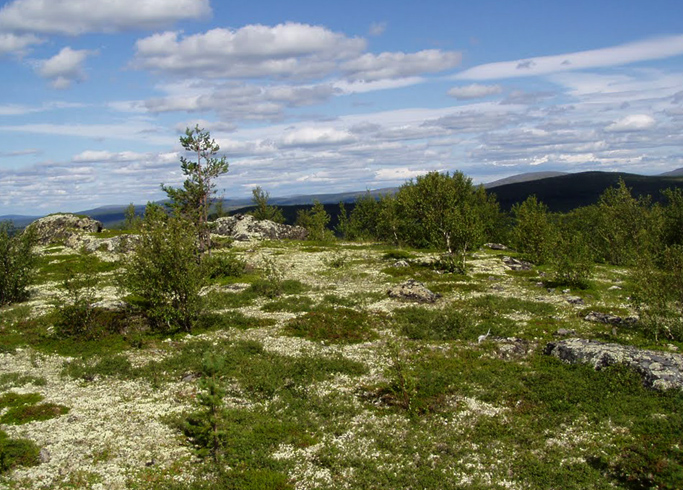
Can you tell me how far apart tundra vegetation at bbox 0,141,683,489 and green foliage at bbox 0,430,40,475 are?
0.26ft

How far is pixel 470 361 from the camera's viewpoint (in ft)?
91.2

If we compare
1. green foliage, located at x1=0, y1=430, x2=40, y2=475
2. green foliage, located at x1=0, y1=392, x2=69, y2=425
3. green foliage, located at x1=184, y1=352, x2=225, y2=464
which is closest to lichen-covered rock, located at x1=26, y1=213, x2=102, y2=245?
green foliage, located at x1=0, y1=392, x2=69, y2=425

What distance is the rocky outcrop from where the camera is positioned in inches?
4243

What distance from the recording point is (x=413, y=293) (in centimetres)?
4456

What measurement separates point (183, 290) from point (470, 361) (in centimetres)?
2209

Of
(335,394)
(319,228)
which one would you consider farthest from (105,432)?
(319,228)

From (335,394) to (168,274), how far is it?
1805cm

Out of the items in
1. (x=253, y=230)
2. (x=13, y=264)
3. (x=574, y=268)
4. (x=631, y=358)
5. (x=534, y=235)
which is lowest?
(x=631, y=358)

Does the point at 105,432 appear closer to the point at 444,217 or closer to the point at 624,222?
the point at 444,217

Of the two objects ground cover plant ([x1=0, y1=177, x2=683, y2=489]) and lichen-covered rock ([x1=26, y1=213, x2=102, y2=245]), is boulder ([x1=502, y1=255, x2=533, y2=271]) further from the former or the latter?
lichen-covered rock ([x1=26, y1=213, x2=102, y2=245])

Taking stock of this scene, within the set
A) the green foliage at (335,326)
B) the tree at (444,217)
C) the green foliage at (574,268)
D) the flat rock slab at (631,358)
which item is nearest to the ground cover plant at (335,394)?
the green foliage at (335,326)

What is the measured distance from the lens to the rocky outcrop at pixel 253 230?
108 meters

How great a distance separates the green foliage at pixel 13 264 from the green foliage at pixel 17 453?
1332 inches

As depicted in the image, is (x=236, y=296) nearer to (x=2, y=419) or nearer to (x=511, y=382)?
(x=2, y=419)
